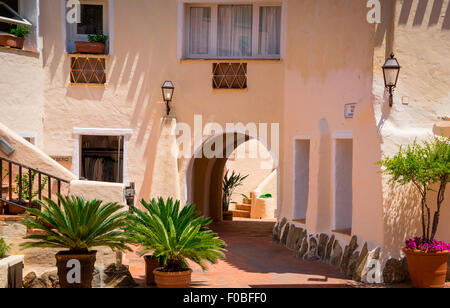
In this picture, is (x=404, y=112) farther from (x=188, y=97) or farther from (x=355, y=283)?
(x=188, y=97)

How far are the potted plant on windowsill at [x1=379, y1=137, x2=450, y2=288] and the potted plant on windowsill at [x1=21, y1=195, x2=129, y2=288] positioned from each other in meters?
4.90

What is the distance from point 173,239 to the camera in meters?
10.2

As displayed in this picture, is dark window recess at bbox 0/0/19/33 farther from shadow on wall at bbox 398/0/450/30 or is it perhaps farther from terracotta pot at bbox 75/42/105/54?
shadow on wall at bbox 398/0/450/30

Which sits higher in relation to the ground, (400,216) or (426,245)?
(400,216)

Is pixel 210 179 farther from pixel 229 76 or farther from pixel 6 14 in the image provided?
pixel 6 14

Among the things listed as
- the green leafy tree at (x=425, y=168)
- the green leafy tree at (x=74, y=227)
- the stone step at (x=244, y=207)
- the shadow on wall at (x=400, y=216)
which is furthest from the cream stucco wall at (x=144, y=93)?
the stone step at (x=244, y=207)

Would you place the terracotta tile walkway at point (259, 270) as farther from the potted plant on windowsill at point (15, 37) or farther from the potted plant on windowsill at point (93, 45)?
the potted plant on windowsill at point (15, 37)

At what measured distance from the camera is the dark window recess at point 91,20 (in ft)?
55.4

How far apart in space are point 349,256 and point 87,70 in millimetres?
8231

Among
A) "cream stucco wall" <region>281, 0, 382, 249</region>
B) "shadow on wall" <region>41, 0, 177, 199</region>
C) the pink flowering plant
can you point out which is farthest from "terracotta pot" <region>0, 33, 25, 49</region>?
the pink flowering plant

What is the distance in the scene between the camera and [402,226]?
11891mm

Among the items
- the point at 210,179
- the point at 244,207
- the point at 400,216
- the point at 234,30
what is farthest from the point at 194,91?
the point at 244,207

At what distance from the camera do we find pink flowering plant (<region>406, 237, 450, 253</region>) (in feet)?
36.4

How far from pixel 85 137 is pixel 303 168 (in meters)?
8.00
